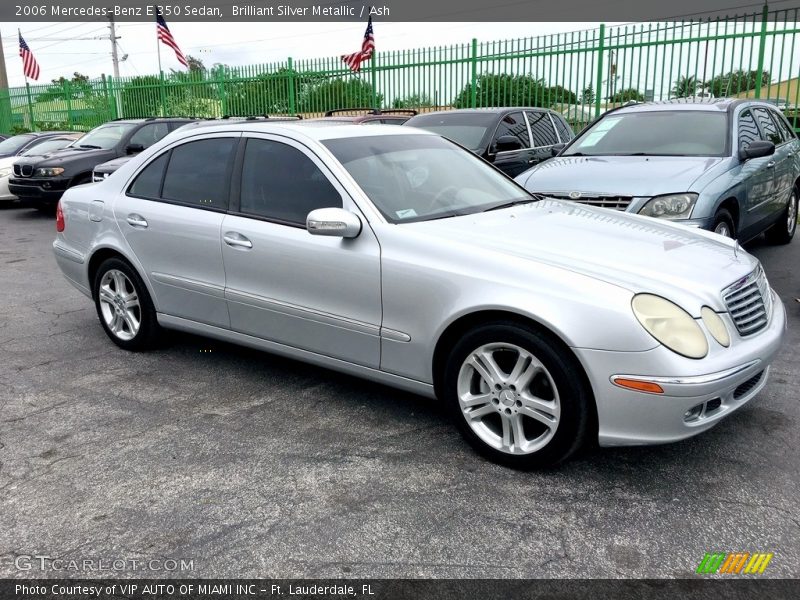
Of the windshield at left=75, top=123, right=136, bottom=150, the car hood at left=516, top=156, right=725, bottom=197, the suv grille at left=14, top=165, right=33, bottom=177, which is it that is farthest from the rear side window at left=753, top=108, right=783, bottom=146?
the suv grille at left=14, top=165, right=33, bottom=177

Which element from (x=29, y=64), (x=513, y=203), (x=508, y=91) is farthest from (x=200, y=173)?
(x=29, y=64)

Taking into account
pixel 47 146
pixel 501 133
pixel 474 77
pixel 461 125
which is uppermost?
pixel 474 77

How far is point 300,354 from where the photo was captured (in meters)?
4.18

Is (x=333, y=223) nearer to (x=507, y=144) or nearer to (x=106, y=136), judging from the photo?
(x=507, y=144)

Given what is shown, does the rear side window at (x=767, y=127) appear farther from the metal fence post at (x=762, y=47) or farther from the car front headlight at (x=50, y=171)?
the car front headlight at (x=50, y=171)

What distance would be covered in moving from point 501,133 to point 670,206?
397 centimetres

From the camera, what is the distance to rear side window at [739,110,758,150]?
6.95 metres

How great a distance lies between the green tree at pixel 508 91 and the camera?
47.3 feet

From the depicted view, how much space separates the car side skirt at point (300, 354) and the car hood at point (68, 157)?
348 inches

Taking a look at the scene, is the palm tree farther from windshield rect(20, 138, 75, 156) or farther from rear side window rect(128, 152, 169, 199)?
windshield rect(20, 138, 75, 156)

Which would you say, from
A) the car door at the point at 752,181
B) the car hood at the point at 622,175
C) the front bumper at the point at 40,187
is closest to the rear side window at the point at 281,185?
the car hood at the point at 622,175

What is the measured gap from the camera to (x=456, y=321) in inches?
136

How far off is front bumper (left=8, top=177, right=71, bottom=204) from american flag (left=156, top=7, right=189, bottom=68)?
450 inches

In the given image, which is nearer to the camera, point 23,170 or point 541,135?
point 541,135
